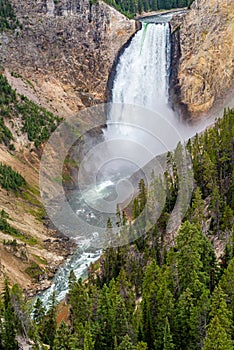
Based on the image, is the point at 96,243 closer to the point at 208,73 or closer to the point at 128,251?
the point at 128,251

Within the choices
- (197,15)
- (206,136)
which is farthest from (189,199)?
(197,15)

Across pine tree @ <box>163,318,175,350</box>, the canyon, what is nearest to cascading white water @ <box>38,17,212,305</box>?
the canyon

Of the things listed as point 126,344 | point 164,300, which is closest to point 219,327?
point 126,344

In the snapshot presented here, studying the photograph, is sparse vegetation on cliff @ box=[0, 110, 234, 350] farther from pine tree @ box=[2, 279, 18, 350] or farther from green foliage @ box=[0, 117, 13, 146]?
green foliage @ box=[0, 117, 13, 146]

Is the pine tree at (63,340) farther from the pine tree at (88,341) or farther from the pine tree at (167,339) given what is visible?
the pine tree at (167,339)

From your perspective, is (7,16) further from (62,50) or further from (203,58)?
(203,58)

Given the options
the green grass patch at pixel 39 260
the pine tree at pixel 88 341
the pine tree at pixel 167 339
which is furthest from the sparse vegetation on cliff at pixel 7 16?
the pine tree at pixel 167 339
